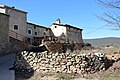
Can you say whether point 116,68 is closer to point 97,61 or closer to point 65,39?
point 97,61

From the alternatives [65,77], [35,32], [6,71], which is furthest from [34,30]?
[65,77]

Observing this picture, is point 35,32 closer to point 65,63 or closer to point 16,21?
point 16,21

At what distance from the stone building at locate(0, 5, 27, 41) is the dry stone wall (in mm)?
13945

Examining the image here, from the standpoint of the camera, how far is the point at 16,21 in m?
32.7

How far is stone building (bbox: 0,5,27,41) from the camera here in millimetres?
31031

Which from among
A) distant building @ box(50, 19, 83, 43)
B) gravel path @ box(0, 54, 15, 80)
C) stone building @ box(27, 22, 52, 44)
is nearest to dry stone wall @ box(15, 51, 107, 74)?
gravel path @ box(0, 54, 15, 80)

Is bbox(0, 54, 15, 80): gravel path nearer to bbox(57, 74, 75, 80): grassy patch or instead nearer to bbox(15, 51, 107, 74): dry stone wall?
bbox(15, 51, 107, 74): dry stone wall

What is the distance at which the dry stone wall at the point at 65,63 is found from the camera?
51.7 feet

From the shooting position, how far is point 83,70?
15.6 meters

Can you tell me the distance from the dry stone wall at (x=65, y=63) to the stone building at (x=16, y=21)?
13.9 m

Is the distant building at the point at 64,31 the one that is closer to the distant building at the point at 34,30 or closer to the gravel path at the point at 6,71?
the distant building at the point at 34,30

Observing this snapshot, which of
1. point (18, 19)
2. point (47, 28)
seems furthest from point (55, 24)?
point (18, 19)

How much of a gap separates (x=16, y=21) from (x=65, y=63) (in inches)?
710

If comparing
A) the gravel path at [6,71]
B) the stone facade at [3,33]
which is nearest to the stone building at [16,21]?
the stone facade at [3,33]
